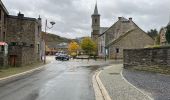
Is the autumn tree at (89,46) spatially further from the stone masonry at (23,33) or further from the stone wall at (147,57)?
the stone wall at (147,57)

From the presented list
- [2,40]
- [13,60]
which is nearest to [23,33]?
[2,40]

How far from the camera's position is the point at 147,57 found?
3212 cm

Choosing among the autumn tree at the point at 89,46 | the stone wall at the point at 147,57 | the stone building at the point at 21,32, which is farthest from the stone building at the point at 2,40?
the autumn tree at the point at 89,46

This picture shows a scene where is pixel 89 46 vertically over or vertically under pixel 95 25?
under

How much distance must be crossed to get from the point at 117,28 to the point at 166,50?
205 feet

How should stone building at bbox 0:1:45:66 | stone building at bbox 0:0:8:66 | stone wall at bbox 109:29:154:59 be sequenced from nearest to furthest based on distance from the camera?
1. stone building at bbox 0:0:8:66
2. stone building at bbox 0:1:45:66
3. stone wall at bbox 109:29:154:59

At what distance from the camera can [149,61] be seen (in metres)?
31.5

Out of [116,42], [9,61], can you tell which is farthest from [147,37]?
[9,61]

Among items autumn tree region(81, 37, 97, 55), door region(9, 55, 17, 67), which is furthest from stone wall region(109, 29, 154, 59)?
door region(9, 55, 17, 67)

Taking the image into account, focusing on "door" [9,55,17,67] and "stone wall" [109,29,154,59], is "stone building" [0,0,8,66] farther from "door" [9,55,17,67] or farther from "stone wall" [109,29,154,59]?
"stone wall" [109,29,154,59]

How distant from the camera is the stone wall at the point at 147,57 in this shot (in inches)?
1101

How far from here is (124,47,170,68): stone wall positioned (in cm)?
2797

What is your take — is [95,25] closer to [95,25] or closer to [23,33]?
[95,25]

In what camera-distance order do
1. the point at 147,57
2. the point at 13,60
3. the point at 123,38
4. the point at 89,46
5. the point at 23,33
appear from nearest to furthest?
the point at 147,57 < the point at 13,60 < the point at 23,33 < the point at 123,38 < the point at 89,46
